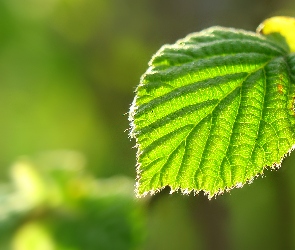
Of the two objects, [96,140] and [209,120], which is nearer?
[209,120]

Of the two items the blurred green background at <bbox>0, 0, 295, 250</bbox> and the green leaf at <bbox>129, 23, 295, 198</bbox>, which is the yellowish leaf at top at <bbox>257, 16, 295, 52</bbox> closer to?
the green leaf at <bbox>129, 23, 295, 198</bbox>

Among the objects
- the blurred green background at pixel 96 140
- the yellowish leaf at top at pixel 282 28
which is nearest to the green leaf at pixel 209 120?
the yellowish leaf at top at pixel 282 28

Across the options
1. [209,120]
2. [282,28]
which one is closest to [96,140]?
[282,28]

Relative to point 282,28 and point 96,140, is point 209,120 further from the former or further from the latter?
point 96,140

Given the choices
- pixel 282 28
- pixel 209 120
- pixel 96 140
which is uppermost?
pixel 96 140

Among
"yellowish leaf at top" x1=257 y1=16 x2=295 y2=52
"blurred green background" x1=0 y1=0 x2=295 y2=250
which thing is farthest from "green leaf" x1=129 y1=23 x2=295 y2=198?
"blurred green background" x1=0 y1=0 x2=295 y2=250

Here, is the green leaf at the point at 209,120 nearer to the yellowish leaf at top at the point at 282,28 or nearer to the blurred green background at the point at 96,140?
the yellowish leaf at top at the point at 282,28
